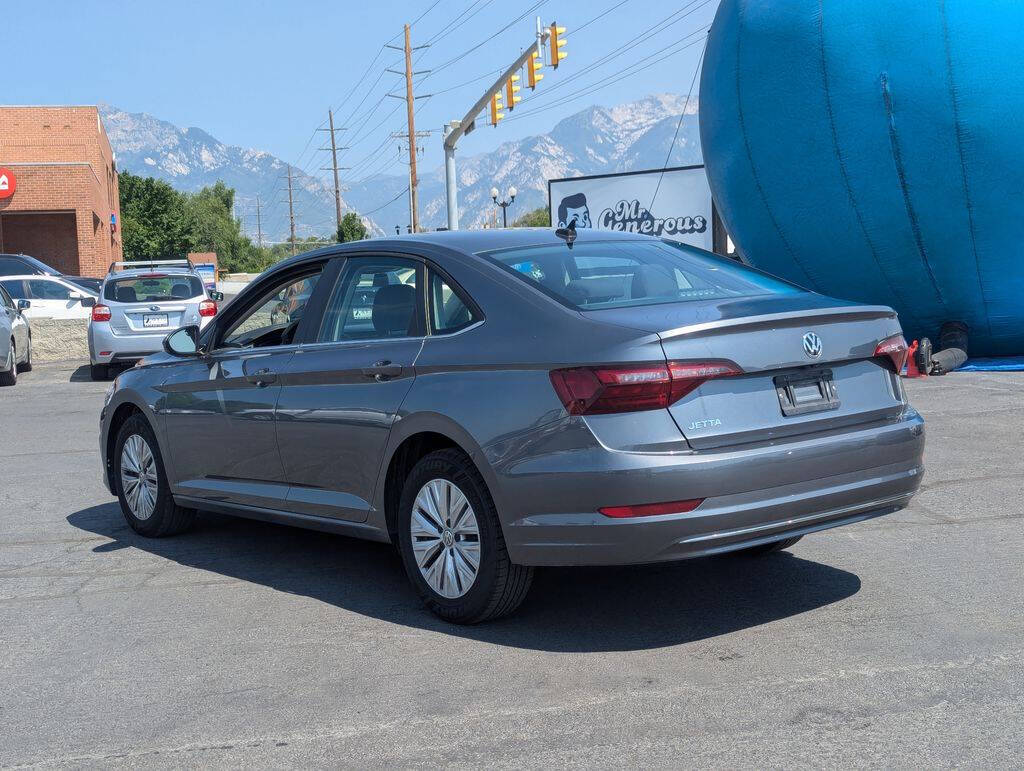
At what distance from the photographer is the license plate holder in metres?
4.82

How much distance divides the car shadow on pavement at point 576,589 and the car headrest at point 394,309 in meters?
1.25

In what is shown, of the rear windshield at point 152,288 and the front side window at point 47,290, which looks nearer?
the rear windshield at point 152,288

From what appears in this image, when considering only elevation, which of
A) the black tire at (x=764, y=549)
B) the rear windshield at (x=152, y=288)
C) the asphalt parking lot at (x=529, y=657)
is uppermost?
the rear windshield at (x=152, y=288)

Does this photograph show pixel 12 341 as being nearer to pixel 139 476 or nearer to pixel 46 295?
pixel 46 295

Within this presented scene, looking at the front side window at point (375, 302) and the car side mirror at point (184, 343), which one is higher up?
the front side window at point (375, 302)

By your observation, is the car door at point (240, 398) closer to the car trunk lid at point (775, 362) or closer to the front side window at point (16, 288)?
the car trunk lid at point (775, 362)

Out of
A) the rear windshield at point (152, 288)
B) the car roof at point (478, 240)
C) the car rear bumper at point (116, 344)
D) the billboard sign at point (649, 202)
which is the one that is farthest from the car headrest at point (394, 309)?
the billboard sign at point (649, 202)

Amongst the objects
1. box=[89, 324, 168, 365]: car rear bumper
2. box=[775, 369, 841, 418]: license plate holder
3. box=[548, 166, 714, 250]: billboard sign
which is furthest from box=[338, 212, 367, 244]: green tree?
box=[775, 369, 841, 418]: license plate holder

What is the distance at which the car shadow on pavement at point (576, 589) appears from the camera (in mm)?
5117

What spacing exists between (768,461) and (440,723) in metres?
1.57

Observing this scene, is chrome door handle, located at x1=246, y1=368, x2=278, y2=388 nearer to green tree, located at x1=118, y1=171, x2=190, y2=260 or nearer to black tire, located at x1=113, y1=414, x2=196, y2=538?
black tire, located at x1=113, y1=414, x2=196, y2=538

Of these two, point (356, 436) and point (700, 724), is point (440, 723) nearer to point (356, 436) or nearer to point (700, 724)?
point (700, 724)

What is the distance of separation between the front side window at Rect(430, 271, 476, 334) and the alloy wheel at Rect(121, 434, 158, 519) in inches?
101

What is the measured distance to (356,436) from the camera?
18.3 ft
